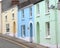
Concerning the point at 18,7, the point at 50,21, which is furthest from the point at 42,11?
the point at 18,7

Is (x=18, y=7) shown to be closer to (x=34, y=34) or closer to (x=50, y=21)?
(x=34, y=34)

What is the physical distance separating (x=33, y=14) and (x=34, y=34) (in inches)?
106

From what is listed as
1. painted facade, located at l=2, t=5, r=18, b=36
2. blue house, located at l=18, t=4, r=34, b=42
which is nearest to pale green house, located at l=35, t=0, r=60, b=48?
blue house, located at l=18, t=4, r=34, b=42

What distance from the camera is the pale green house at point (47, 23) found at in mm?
28188

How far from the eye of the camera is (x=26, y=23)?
38500 mm

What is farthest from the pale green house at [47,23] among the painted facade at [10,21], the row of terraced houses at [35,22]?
the painted facade at [10,21]

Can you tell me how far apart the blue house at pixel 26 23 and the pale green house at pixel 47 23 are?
1846 mm

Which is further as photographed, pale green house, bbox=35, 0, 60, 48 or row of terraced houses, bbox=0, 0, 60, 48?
row of terraced houses, bbox=0, 0, 60, 48

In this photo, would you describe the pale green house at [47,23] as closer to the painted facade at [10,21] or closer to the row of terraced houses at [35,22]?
the row of terraced houses at [35,22]

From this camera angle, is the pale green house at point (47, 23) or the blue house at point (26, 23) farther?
the blue house at point (26, 23)

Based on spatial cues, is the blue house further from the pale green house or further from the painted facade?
the painted facade

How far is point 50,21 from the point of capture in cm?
2973

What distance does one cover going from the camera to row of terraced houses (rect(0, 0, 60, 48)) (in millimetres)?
28562

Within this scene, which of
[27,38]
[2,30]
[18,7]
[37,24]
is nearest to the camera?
[37,24]
